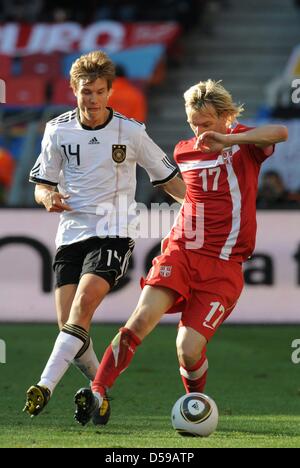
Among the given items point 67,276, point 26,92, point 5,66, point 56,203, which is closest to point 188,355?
point 67,276

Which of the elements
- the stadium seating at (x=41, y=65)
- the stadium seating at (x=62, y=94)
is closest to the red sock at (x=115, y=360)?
the stadium seating at (x=62, y=94)

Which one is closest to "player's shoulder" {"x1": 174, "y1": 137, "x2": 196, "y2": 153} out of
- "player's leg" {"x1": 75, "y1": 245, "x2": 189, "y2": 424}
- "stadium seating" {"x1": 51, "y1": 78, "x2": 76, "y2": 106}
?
"player's leg" {"x1": 75, "y1": 245, "x2": 189, "y2": 424}

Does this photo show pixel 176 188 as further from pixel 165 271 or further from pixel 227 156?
pixel 165 271

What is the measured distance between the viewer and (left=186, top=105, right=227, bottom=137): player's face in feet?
23.2

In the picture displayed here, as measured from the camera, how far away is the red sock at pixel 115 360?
6.86 meters

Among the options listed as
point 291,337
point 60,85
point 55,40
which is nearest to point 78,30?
point 55,40

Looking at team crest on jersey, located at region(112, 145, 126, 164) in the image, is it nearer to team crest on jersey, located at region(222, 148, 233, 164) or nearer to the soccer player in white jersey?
the soccer player in white jersey

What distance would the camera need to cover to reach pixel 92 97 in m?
7.33

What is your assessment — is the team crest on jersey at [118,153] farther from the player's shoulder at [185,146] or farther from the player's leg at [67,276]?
the player's leg at [67,276]

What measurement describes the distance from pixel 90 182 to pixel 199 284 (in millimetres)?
968

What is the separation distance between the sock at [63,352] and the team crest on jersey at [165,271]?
58 centimetres

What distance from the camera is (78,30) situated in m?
22.5

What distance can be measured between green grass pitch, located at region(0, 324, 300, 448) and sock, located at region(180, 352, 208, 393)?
0.27m

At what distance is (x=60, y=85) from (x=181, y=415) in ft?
46.0
